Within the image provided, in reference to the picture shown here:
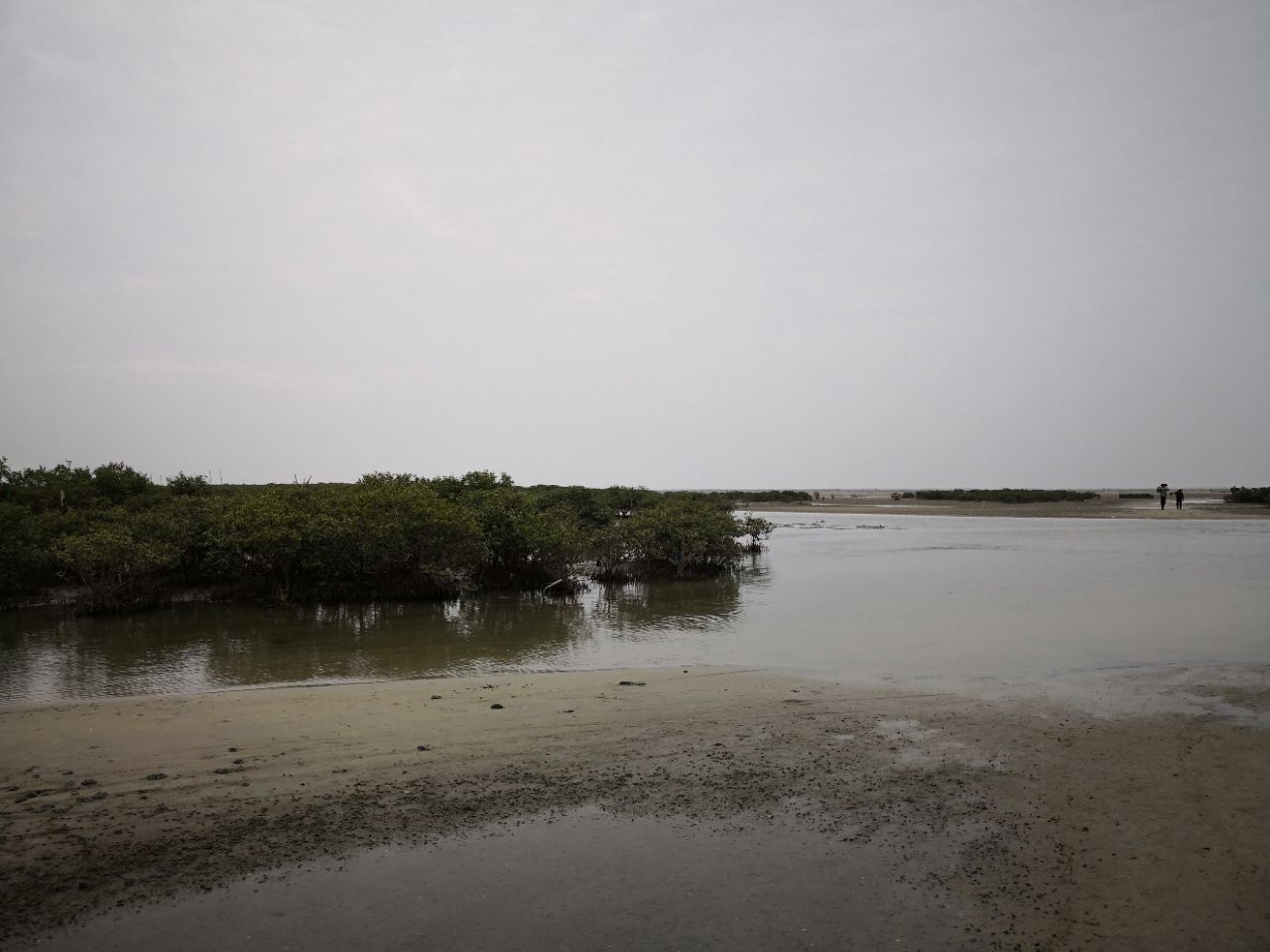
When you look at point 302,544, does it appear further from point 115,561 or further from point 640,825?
point 640,825

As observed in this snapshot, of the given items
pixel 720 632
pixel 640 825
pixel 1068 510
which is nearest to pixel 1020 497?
pixel 1068 510

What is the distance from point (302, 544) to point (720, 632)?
12.1m

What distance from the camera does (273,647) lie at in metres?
16.1

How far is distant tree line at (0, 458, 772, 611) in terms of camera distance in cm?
1998

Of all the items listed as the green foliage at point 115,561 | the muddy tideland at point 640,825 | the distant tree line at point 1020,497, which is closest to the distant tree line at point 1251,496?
the distant tree line at point 1020,497

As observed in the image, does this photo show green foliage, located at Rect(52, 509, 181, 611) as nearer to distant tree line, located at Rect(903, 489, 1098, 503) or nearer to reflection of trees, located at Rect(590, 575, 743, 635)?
reflection of trees, located at Rect(590, 575, 743, 635)

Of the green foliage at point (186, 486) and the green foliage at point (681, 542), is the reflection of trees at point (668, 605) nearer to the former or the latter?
the green foliage at point (681, 542)

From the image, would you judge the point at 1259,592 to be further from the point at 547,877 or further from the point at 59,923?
the point at 59,923

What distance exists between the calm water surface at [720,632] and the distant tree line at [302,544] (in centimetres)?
117

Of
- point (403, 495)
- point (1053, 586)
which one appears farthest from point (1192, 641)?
point (403, 495)

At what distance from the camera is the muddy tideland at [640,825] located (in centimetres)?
542

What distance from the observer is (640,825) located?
7039 millimetres

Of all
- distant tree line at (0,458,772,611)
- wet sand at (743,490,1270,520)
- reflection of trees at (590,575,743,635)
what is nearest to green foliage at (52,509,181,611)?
distant tree line at (0,458,772,611)

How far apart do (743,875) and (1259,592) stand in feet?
76.7
